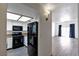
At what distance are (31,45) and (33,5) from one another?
1.91 ft

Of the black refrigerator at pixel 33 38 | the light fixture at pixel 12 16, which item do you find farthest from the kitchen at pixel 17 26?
the black refrigerator at pixel 33 38

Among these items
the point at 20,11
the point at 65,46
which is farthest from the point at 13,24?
the point at 65,46

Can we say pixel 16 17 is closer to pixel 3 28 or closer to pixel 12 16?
pixel 12 16

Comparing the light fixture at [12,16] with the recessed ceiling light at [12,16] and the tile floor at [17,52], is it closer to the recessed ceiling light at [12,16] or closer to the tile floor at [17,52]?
the recessed ceiling light at [12,16]

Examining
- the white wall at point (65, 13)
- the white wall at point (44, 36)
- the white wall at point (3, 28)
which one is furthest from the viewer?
the white wall at point (44, 36)

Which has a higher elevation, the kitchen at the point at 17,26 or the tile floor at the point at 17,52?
the kitchen at the point at 17,26

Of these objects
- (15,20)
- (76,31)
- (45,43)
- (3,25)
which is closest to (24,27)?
(15,20)

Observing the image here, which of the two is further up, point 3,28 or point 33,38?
point 3,28

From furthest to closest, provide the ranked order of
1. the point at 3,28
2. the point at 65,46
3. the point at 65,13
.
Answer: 1. the point at 65,46
2. the point at 65,13
3. the point at 3,28

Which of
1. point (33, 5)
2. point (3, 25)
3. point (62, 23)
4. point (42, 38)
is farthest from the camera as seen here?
point (42, 38)

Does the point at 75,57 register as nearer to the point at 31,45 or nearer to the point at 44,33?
the point at 44,33

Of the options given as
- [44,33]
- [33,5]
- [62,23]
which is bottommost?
[44,33]

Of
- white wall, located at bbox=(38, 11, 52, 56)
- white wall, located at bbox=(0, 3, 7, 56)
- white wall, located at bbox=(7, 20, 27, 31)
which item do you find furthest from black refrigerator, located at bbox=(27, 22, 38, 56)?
white wall, located at bbox=(0, 3, 7, 56)

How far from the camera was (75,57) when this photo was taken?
1061mm
